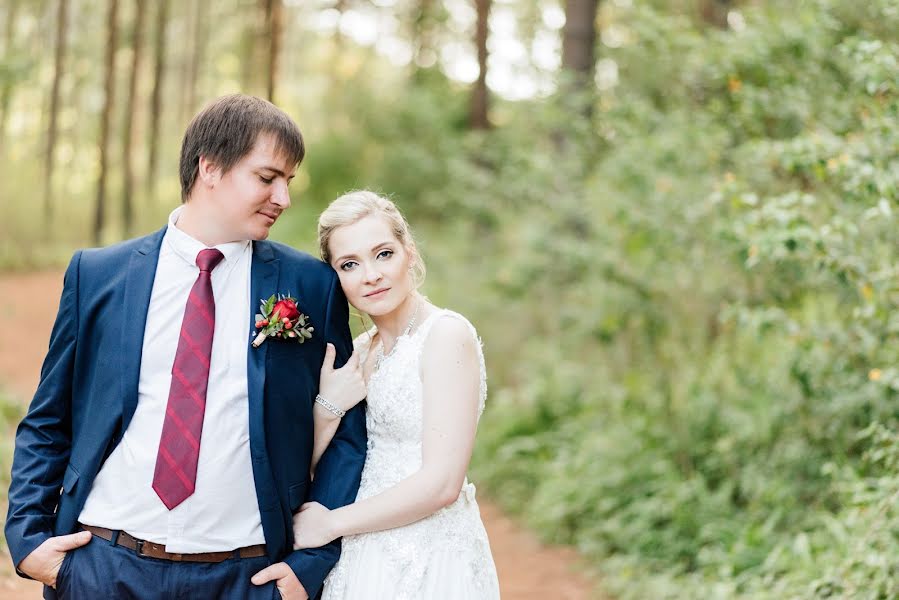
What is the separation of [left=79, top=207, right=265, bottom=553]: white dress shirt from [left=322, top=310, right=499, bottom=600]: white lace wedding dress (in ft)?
1.17

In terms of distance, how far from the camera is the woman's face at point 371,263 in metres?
2.91

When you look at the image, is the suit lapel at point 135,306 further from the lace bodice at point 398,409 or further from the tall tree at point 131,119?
the tall tree at point 131,119

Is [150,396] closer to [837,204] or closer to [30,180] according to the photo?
[837,204]

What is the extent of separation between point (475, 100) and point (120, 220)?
900cm

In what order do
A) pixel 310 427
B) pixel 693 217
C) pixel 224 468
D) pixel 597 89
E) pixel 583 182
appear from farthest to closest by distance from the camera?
pixel 597 89
pixel 583 182
pixel 693 217
pixel 310 427
pixel 224 468

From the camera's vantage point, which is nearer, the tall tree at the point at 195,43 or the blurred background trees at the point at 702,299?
the blurred background trees at the point at 702,299

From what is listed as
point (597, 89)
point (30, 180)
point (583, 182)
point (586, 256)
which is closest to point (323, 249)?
point (586, 256)

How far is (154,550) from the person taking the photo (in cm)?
263

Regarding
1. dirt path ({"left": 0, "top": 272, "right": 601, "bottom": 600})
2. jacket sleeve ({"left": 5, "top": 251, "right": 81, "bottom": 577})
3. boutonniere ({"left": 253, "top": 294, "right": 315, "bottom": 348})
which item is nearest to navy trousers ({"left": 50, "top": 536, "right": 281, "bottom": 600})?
jacket sleeve ({"left": 5, "top": 251, "right": 81, "bottom": 577})

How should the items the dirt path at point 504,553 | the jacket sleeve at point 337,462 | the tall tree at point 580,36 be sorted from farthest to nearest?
the tall tree at point 580,36, the dirt path at point 504,553, the jacket sleeve at point 337,462

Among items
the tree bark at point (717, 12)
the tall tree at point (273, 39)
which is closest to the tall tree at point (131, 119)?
the tall tree at point (273, 39)

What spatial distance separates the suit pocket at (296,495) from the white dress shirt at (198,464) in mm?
106

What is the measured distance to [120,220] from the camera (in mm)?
22594

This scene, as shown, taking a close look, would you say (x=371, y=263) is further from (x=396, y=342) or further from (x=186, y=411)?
(x=186, y=411)
